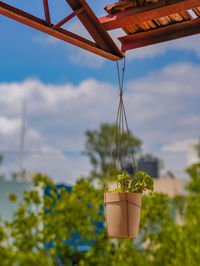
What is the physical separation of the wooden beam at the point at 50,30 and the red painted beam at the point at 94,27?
0.11ft

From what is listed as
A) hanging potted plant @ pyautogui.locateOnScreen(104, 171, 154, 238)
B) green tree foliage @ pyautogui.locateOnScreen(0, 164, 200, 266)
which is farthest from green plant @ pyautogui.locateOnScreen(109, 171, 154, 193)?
green tree foliage @ pyautogui.locateOnScreen(0, 164, 200, 266)

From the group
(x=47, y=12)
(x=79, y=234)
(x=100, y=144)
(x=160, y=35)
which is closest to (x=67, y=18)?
(x=47, y=12)

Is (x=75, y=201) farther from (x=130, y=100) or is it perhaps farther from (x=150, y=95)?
(x=150, y=95)

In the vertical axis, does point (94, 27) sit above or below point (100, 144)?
below

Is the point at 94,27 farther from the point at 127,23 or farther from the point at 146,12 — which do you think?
the point at 146,12

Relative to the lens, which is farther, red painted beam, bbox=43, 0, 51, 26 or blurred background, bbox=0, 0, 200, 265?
blurred background, bbox=0, 0, 200, 265

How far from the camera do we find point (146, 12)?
1514 millimetres

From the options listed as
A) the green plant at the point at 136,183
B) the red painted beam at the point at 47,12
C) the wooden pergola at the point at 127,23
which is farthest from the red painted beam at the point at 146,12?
the green plant at the point at 136,183

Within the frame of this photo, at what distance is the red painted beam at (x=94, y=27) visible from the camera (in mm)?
1591

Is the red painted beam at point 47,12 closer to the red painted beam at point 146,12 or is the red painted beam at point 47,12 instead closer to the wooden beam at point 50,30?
the wooden beam at point 50,30

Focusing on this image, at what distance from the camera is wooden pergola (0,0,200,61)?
4.79ft

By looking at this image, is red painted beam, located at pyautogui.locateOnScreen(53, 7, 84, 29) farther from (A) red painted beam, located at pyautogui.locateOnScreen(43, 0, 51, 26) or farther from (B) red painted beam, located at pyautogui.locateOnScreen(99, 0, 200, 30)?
(B) red painted beam, located at pyautogui.locateOnScreen(99, 0, 200, 30)

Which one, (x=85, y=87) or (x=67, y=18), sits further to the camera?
(x=85, y=87)

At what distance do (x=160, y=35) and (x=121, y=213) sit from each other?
0.84 meters
